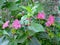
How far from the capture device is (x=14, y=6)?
124 cm

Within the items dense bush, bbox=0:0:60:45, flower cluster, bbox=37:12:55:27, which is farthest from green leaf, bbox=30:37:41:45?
flower cluster, bbox=37:12:55:27

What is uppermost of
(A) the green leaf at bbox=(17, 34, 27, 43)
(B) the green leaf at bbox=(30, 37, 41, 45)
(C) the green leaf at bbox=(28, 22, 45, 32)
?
(C) the green leaf at bbox=(28, 22, 45, 32)

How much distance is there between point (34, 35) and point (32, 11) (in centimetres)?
15

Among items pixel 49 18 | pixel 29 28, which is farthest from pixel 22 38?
pixel 49 18

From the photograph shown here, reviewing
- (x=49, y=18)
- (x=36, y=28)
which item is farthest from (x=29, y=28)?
(x=49, y=18)

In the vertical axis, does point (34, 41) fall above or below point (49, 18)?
below

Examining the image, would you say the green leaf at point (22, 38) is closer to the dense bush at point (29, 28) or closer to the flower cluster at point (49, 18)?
the dense bush at point (29, 28)

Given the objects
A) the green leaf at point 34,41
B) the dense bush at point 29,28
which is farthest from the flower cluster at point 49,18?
the green leaf at point 34,41

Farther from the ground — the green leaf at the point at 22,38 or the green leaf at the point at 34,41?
the green leaf at the point at 22,38

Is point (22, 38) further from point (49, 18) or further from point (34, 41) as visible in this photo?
point (49, 18)

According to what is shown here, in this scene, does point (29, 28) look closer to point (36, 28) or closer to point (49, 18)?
point (36, 28)

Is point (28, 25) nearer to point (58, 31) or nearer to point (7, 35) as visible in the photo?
point (7, 35)

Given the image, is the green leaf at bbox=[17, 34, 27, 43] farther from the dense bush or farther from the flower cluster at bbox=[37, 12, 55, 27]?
the flower cluster at bbox=[37, 12, 55, 27]

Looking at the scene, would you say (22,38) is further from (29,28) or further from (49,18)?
(49,18)
